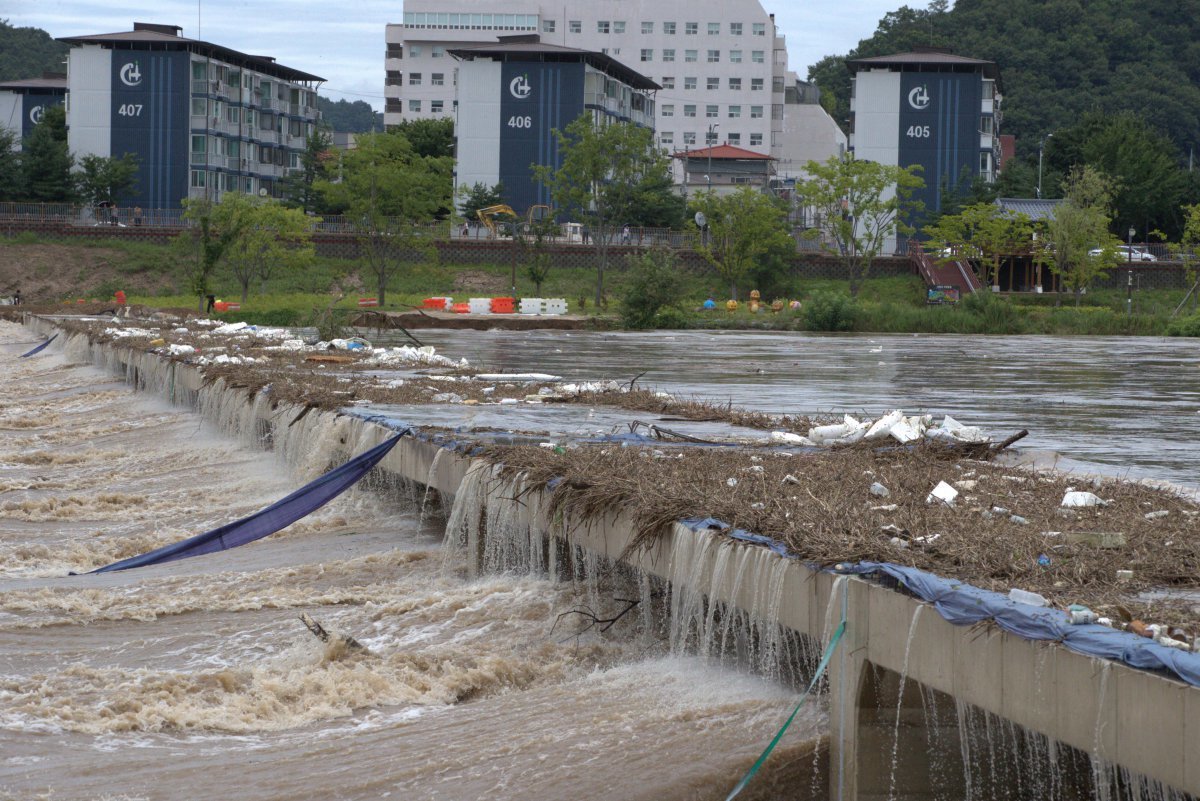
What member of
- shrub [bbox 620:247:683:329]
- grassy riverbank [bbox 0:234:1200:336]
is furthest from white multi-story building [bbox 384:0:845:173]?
shrub [bbox 620:247:683:329]

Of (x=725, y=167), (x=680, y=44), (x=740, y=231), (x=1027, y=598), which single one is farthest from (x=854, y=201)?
(x=1027, y=598)

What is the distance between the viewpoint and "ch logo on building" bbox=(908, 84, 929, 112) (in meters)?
95.6

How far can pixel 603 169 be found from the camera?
77.4 m

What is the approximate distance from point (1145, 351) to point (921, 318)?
1646 cm

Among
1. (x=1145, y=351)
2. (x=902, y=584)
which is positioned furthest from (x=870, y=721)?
(x=1145, y=351)

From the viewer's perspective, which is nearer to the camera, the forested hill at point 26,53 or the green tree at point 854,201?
the green tree at point 854,201

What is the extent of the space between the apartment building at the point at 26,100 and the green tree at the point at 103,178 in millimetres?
27387

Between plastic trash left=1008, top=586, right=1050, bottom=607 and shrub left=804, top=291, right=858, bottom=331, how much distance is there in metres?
50.8

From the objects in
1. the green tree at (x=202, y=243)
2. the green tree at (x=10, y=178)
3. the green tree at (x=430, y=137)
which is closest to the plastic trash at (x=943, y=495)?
the green tree at (x=202, y=243)

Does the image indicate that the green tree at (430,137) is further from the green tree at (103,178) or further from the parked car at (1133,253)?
the parked car at (1133,253)

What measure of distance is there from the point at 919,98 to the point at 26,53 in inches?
4294

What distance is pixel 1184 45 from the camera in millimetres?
145625

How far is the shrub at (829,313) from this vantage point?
5609cm

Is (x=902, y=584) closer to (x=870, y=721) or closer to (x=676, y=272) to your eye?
(x=870, y=721)
